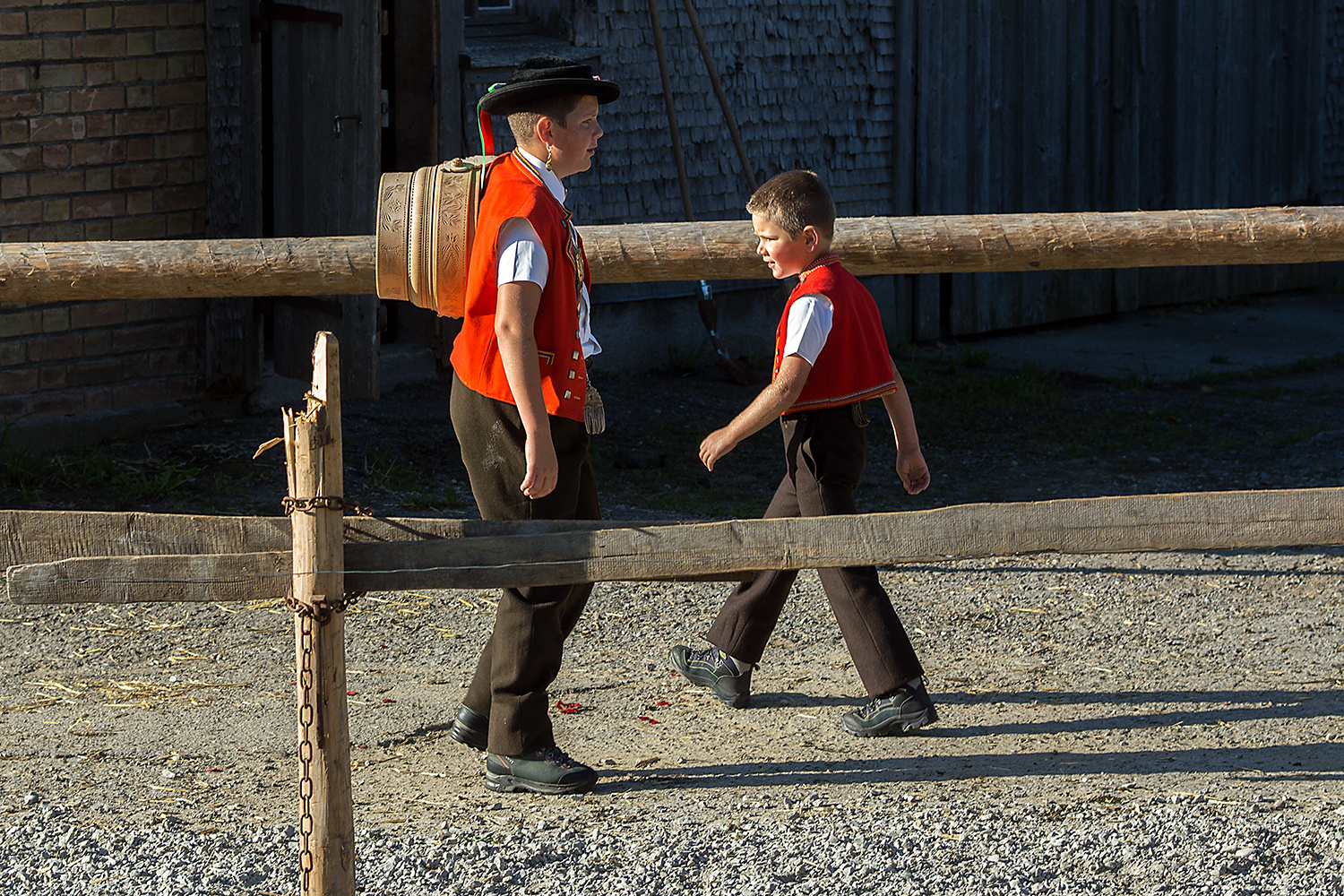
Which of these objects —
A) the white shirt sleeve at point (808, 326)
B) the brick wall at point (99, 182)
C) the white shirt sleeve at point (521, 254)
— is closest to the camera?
the white shirt sleeve at point (521, 254)

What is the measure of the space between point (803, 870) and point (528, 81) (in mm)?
1756

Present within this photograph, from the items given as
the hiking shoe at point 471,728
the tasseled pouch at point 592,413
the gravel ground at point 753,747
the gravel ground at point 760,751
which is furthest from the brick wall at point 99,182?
the tasseled pouch at point 592,413

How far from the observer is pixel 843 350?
150 inches

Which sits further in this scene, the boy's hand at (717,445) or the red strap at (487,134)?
the boy's hand at (717,445)

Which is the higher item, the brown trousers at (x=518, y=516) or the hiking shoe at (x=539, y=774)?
the brown trousers at (x=518, y=516)

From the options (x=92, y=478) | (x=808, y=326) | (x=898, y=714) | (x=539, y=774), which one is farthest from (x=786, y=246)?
(x=92, y=478)

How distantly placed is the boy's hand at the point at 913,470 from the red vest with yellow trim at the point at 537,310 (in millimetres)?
977

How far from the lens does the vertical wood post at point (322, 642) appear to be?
2.85m

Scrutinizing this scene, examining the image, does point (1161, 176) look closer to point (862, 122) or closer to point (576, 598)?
point (862, 122)

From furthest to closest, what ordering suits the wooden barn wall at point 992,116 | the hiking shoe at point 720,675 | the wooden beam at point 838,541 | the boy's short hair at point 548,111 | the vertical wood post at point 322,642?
1. the wooden barn wall at point 992,116
2. the hiking shoe at point 720,675
3. the boy's short hair at point 548,111
4. the wooden beam at point 838,541
5. the vertical wood post at point 322,642

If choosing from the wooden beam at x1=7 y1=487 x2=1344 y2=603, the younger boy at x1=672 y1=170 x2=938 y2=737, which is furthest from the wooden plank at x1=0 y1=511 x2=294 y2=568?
the younger boy at x1=672 y1=170 x2=938 y2=737

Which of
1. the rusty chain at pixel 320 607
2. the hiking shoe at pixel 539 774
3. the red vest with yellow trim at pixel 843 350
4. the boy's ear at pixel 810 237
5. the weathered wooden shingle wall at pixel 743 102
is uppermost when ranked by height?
the weathered wooden shingle wall at pixel 743 102

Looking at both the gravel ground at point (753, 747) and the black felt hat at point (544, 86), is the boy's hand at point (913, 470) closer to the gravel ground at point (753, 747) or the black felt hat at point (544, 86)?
the gravel ground at point (753, 747)

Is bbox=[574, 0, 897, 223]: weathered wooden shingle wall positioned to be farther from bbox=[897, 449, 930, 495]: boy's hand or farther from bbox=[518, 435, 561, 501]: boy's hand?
bbox=[518, 435, 561, 501]: boy's hand
